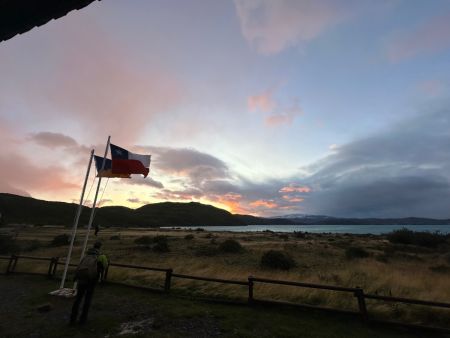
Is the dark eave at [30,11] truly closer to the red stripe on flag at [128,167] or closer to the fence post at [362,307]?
the fence post at [362,307]

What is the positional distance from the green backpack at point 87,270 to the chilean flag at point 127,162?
551 centimetres

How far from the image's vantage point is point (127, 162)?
14367 mm

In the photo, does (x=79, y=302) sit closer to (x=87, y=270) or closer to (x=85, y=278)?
(x=85, y=278)

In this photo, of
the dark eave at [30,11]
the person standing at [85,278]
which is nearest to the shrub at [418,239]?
the person standing at [85,278]

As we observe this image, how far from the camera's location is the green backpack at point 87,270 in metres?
9.14

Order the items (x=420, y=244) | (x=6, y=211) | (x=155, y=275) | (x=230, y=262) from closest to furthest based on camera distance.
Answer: (x=155, y=275) → (x=230, y=262) → (x=420, y=244) → (x=6, y=211)

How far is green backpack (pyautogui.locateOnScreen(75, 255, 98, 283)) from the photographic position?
9141 mm

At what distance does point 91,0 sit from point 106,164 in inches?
473

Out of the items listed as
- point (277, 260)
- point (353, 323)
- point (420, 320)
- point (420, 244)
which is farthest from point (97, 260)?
point (420, 244)

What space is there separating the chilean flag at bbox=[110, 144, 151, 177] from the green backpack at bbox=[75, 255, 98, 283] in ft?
18.1

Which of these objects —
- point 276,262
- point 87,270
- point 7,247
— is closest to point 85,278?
point 87,270

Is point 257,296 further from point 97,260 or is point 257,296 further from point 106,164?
point 106,164

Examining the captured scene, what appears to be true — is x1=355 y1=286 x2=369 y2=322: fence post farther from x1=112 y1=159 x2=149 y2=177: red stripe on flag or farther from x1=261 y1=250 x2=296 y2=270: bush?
x1=261 y1=250 x2=296 y2=270: bush

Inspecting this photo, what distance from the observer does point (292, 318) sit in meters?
10.0
